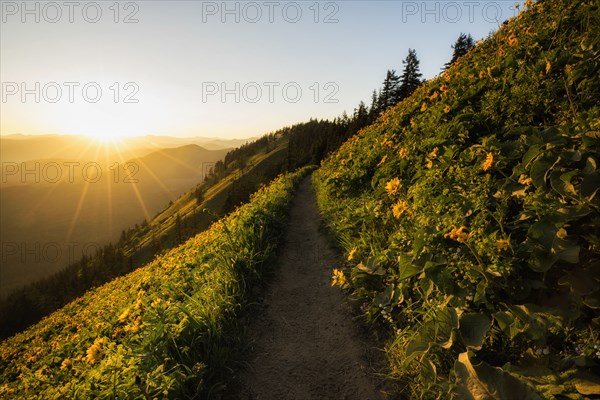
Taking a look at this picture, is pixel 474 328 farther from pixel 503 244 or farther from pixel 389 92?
pixel 389 92

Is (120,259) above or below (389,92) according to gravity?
below

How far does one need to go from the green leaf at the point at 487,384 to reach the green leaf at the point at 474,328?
30 centimetres

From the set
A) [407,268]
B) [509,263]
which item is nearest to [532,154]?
[509,263]

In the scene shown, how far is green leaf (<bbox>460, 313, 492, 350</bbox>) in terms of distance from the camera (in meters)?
2.76

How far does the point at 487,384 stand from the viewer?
231cm

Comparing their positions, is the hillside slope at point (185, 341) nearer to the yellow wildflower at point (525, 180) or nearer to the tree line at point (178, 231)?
the yellow wildflower at point (525, 180)

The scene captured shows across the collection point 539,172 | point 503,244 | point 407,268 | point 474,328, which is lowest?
point 474,328

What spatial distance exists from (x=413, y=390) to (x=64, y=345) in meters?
11.0

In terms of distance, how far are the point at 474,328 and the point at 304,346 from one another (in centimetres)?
228

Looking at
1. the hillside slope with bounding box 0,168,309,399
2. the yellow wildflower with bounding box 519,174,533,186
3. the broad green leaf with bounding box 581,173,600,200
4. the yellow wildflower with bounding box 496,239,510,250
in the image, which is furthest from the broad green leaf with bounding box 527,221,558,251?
the hillside slope with bounding box 0,168,309,399

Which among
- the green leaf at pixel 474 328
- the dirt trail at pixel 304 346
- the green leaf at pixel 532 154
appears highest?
the green leaf at pixel 532 154

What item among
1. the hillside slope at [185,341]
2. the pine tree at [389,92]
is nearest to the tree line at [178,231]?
the pine tree at [389,92]

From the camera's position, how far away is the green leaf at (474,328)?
2.76 metres

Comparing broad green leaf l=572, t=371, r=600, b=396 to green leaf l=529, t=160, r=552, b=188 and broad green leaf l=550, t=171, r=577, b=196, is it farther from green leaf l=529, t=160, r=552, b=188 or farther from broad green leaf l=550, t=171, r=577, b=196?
green leaf l=529, t=160, r=552, b=188
